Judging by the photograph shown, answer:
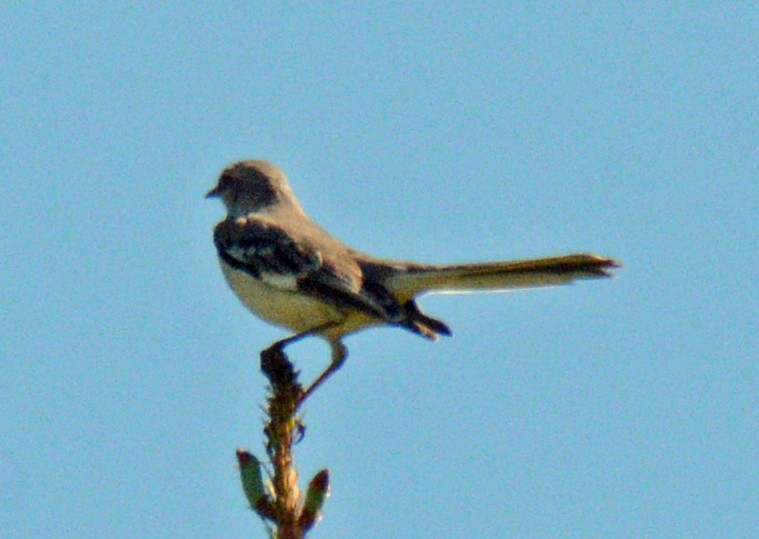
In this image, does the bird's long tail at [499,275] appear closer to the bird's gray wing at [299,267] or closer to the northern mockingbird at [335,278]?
the northern mockingbird at [335,278]

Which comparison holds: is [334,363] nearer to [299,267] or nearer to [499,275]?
[299,267]

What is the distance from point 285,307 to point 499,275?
4.42ft

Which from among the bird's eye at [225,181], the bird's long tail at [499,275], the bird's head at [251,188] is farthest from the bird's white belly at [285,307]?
the bird's eye at [225,181]

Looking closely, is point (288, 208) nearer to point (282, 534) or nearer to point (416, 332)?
point (416, 332)

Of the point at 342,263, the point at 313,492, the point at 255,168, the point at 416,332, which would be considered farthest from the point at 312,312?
the point at 313,492

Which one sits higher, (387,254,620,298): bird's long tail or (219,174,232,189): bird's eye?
(219,174,232,189): bird's eye

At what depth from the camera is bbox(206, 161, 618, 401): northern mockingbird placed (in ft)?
20.1

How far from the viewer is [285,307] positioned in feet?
22.5

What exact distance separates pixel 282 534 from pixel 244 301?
3.69 meters

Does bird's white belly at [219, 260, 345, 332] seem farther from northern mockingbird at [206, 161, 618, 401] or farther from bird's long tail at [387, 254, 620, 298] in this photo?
bird's long tail at [387, 254, 620, 298]

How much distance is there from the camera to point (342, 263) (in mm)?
6930

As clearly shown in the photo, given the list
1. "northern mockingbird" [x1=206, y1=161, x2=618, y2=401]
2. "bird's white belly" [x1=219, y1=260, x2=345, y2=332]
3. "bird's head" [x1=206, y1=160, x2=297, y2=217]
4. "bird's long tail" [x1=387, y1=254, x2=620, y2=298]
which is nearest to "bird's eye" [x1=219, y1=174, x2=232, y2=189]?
"bird's head" [x1=206, y1=160, x2=297, y2=217]

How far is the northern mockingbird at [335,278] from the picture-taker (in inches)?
242

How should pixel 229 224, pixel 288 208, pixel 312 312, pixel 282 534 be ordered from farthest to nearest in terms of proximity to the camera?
pixel 288 208 < pixel 229 224 < pixel 312 312 < pixel 282 534
